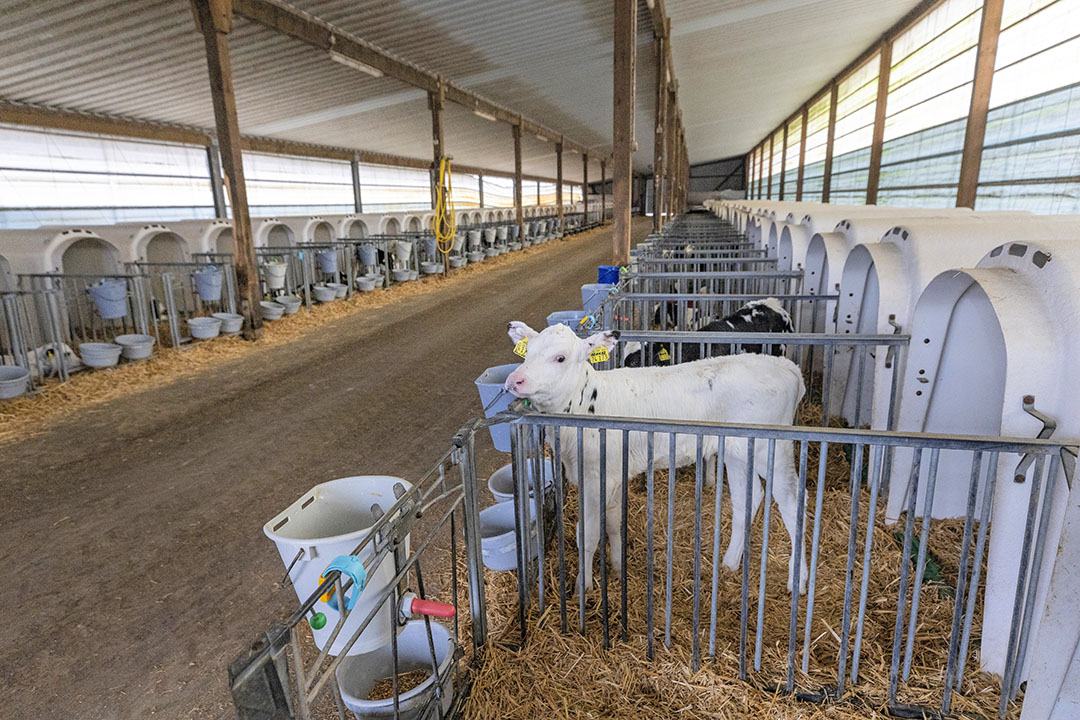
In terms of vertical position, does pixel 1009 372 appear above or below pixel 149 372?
above

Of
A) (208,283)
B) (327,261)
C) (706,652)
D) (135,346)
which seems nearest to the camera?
(706,652)

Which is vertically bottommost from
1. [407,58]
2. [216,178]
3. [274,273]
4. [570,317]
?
[570,317]

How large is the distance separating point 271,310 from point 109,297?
2.79 meters

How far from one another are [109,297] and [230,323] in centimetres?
190

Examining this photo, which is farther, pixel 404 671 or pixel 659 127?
pixel 659 127

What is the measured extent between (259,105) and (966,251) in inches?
624

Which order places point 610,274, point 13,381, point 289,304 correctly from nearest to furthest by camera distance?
1. point 13,381
2. point 610,274
3. point 289,304

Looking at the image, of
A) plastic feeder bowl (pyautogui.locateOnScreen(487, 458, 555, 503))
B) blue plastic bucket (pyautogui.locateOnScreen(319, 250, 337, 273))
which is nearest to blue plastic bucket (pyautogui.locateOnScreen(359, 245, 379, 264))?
blue plastic bucket (pyautogui.locateOnScreen(319, 250, 337, 273))

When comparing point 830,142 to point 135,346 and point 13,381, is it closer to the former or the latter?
point 135,346

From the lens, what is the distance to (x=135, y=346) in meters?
7.77

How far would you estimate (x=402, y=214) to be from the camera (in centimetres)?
1853

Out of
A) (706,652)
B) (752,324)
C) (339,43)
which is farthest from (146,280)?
(706,652)

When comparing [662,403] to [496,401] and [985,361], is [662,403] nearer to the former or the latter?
[496,401]

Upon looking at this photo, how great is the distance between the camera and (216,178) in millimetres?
18047
